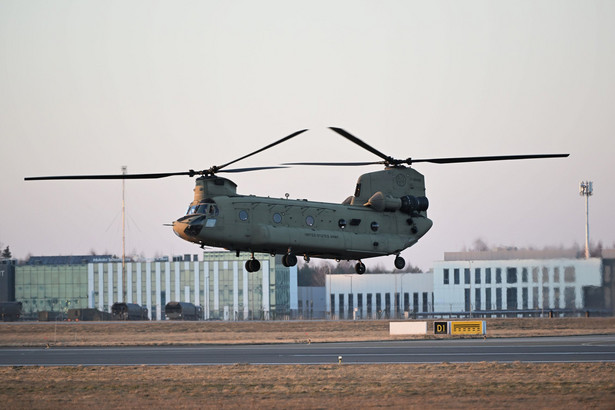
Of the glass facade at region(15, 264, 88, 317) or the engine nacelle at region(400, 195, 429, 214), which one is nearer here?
the engine nacelle at region(400, 195, 429, 214)

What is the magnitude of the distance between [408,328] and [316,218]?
4610 cm

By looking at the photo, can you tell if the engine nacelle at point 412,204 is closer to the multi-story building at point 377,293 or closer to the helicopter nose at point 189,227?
the helicopter nose at point 189,227

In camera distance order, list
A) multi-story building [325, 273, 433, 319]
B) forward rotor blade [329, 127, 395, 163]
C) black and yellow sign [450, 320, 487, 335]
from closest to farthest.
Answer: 1. forward rotor blade [329, 127, 395, 163]
2. black and yellow sign [450, 320, 487, 335]
3. multi-story building [325, 273, 433, 319]

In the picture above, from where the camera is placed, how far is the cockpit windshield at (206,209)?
44.7m

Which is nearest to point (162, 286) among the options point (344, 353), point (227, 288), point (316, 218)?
point (227, 288)

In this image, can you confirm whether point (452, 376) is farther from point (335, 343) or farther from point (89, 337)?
point (89, 337)

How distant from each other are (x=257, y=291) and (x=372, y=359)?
278 feet

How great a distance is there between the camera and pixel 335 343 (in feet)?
273

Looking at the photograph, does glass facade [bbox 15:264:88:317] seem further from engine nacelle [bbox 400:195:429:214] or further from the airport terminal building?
engine nacelle [bbox 400:195:429:214]

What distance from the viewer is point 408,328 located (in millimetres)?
90688

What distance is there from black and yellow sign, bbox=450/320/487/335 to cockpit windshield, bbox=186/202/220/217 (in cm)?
4889

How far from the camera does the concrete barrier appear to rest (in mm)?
90000

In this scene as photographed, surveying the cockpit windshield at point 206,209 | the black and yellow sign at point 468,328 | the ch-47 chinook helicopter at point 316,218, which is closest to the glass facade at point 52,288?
the black and yellow sign at point 468,328

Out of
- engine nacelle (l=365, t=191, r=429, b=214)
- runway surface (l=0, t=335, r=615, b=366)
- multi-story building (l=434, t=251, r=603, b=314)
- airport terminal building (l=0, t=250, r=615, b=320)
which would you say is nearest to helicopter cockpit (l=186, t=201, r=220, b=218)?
engine nacelle (l=365, t=191, r=429, b=214)
